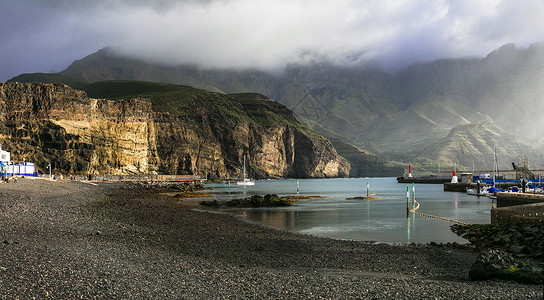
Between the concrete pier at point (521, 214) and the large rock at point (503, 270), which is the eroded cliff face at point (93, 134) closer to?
the concrete pier at point (521, 214)

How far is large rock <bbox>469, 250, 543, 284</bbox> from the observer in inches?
545

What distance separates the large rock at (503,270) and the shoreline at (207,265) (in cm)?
40

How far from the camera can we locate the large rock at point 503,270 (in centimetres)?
1385

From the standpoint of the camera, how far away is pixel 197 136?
176 meters

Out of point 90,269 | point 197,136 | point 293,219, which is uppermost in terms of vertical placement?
point 197,136

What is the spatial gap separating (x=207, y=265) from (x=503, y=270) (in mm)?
10733

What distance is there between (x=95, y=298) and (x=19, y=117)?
125 metres

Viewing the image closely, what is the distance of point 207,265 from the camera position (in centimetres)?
1636

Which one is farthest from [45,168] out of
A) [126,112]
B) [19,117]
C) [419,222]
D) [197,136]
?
[419,222]

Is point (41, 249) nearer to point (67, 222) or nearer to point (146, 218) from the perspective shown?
point (67, 222)

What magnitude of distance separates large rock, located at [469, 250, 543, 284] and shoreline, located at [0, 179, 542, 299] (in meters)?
0.40

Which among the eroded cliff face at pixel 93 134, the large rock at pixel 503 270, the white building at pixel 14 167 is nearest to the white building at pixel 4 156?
the white building at pixel 14 167

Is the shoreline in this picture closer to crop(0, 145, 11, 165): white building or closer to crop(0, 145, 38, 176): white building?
crop(0, 145, 38, 176): white building

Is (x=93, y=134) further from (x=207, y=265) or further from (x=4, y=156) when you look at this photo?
(x=207, y=265)
